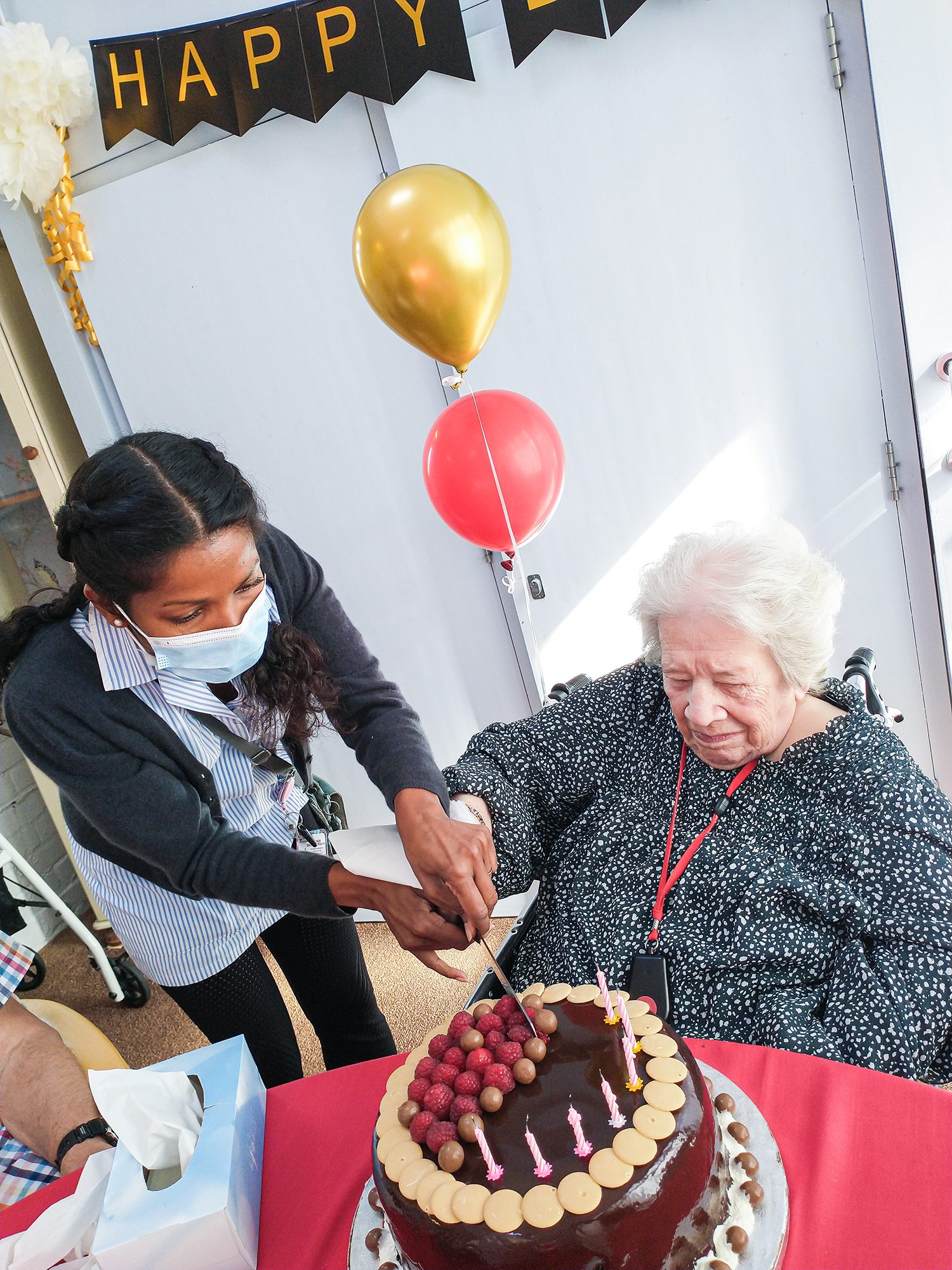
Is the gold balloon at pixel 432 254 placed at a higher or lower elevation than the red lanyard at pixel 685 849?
higher

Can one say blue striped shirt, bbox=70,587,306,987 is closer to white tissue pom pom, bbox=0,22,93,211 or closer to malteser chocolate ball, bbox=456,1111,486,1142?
malteser chocolate ball, bbox=456,1111,486,1142

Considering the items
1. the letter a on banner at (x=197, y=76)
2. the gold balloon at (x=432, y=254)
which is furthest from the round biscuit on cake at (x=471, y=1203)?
the letter a on banner at (x=197, y=76)

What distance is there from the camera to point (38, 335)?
310cm

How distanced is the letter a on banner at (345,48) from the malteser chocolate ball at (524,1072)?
2327mm

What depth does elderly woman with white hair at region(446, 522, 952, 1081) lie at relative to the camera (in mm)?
1258

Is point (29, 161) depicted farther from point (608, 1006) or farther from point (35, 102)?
point (608, 1006)

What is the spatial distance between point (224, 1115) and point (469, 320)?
4.97 feet

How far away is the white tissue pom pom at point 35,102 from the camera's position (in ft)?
8.11

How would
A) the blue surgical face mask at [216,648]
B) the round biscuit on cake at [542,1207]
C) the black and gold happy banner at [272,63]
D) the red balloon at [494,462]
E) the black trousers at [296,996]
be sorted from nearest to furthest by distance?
Answer: 1. the round biscuit on cake at [542,1207]
2. the blue surgical face mask at [216,648]
3. the black trousers at [296,996]
4. the red balloon at [494,462]
5. the black and gold happy banner at [272,63]

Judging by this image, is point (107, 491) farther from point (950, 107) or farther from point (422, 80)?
point (950, 107)

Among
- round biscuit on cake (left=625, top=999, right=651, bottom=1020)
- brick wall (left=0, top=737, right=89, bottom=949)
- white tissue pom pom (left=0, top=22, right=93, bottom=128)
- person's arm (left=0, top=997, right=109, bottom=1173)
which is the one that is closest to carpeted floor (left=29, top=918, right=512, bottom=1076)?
brick wall (left=0, top=737, right=89, bottom=949)

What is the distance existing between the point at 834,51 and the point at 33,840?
3.75m

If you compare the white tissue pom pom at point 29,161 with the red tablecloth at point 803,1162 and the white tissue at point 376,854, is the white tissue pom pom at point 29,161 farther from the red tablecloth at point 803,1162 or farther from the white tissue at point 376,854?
the red tablecloth at point 803,1162

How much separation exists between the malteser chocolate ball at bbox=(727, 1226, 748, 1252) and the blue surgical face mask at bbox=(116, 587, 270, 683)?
1010 millimetres
